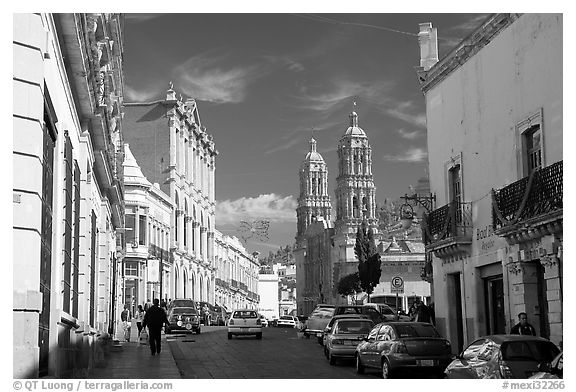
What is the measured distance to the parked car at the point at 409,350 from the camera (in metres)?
18.3

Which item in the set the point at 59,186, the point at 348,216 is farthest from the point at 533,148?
the point at 348,216

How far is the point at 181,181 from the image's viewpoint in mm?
70812

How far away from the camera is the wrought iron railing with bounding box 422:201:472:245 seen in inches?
975

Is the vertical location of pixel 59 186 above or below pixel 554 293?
above

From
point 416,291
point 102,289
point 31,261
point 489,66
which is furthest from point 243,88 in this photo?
point 416,291

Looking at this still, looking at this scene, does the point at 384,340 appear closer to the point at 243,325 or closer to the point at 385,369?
the point at 385,369

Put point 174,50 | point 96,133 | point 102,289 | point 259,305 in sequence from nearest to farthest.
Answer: point 174,50, point 96,133, point 102,289, point 259,305

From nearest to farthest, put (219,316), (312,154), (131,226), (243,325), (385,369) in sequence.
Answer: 1. (385,369)
2. (312,154)
3. (243,325)
4. (131,226)
5. (219,316)

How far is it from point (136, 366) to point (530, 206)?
962 centimetres

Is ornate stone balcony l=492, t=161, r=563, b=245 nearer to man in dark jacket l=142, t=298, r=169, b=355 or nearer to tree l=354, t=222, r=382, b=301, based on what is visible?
man in dark jacket l=142, t=298, r=169, b=355
